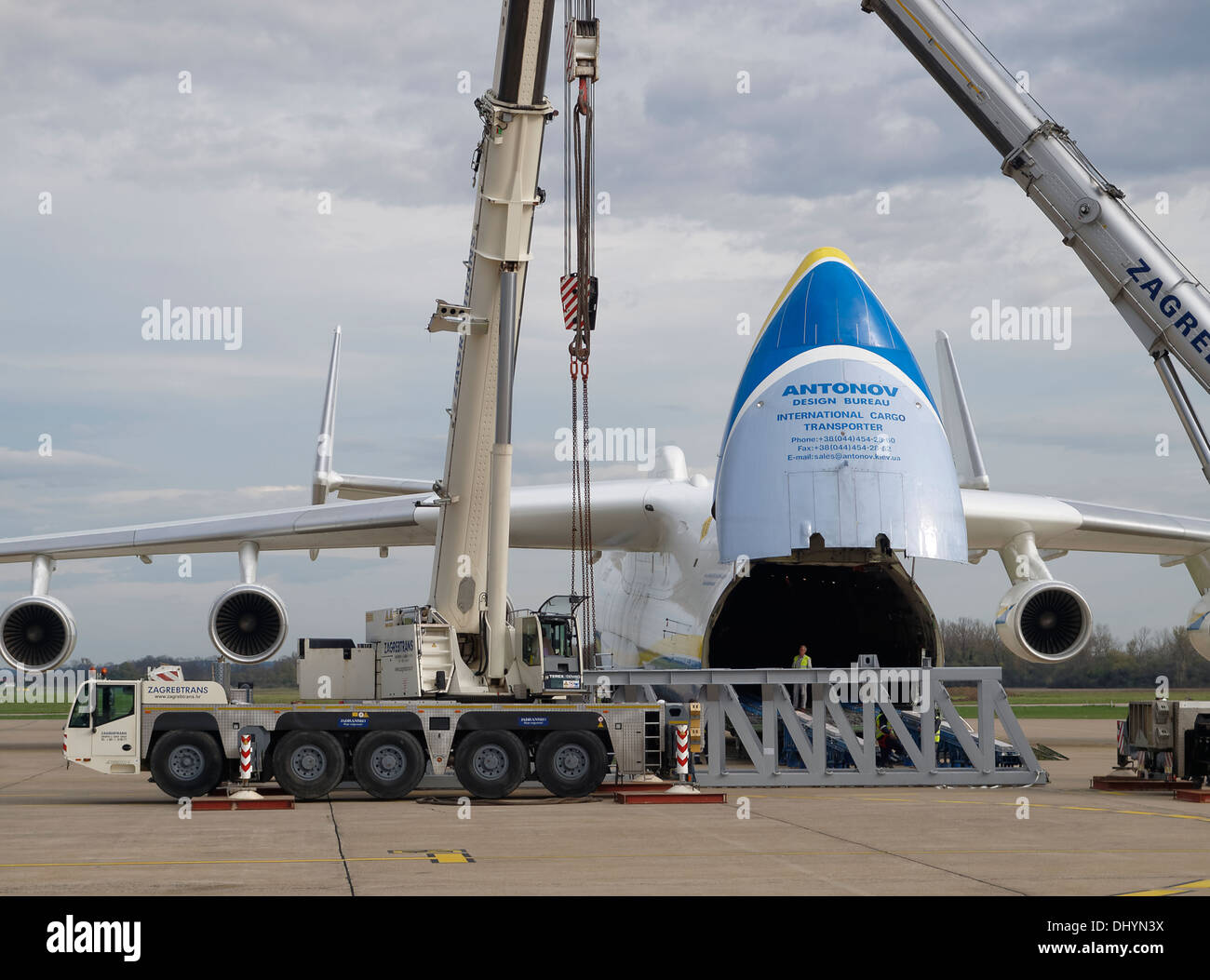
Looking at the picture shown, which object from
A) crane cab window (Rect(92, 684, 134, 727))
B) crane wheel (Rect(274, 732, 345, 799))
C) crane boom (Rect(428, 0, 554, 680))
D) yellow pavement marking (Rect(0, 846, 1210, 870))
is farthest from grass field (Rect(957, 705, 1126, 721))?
yellow pavement marking (Rect(0, 846, 1210, 870))

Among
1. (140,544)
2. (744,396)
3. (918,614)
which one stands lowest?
(918,614)

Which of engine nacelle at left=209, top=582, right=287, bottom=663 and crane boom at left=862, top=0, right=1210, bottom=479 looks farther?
engine nacelle at left=209, top=582, right=287, bottom=663

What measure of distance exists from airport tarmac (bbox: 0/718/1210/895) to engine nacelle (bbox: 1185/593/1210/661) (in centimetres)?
614

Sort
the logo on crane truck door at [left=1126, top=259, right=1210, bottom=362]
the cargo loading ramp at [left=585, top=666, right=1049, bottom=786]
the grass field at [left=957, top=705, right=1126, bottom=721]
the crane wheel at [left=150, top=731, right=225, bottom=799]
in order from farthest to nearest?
the grass field at [left=957, top=705, right=1126, bottom=721], the cargo loading ramp at [left=585, top=666, right=1049, bottom=786], the crane wheel at [left=150, top=731, right=225, bottom=799], the logo on crane truck door at [left=1126, top=259, right=1210, bottom=362]

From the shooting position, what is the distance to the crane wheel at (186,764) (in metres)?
15.9

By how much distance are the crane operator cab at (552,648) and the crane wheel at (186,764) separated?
3682mm

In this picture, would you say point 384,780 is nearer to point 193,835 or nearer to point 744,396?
point 193,835

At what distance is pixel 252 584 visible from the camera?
2236 cm

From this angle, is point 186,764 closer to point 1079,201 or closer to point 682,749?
point 682,749

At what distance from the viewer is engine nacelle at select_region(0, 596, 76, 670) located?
923 inches

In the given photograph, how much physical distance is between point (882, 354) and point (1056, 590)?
528 centimetres

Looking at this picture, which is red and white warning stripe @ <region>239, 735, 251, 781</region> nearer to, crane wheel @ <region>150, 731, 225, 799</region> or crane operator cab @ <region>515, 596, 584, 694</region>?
crane wheel @ <region>150, 731, 225, 799</region>
